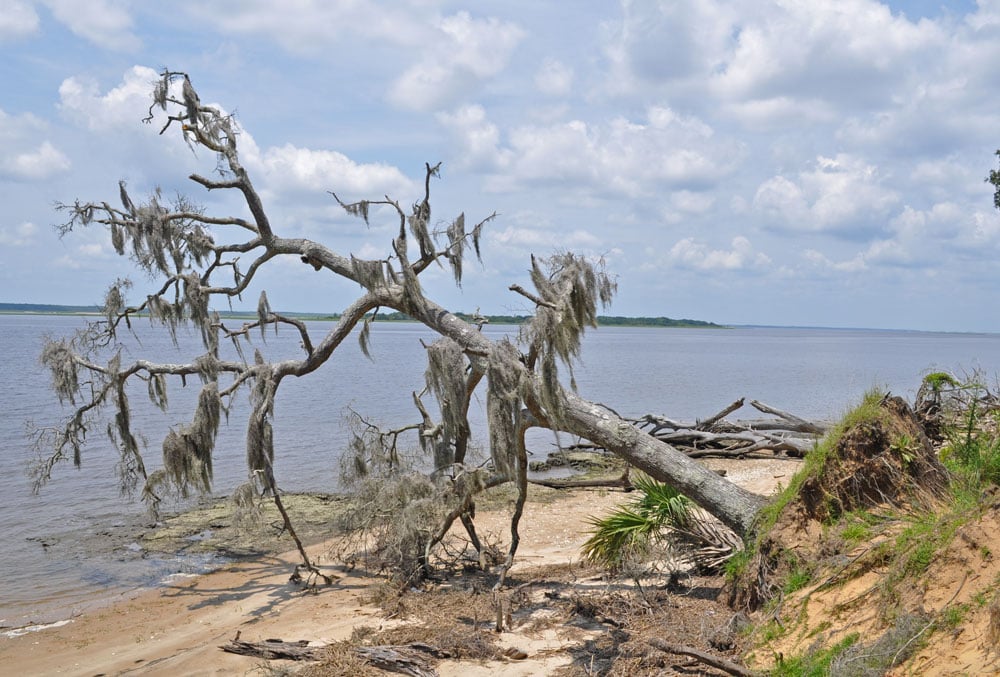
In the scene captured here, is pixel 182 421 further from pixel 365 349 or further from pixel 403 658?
pixel 403 658

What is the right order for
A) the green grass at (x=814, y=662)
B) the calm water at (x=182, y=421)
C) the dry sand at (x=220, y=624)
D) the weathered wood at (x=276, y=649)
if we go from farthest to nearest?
the calm water at (x=182, y=421)
the dry sand at (x=220, y=624)
the weathered wood at (x=276, y=649)
the green grass at (x=814, y=662)

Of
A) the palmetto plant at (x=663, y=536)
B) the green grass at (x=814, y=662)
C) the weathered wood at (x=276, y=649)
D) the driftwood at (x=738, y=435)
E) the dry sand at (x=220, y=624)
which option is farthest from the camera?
the driftwood at (x=738, y=435)

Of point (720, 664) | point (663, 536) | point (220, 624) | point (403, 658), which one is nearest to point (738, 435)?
point (663, 536)

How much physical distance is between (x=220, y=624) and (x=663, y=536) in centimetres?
588

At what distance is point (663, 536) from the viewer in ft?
29.9

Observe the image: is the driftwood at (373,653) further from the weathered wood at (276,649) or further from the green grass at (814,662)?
the green grass at (814,662)

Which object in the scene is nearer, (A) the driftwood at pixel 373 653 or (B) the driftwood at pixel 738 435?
(A) the driftwood at pixel 373 653

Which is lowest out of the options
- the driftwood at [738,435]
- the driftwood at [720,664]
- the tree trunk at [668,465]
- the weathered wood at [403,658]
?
the weathered wood at [403,658]

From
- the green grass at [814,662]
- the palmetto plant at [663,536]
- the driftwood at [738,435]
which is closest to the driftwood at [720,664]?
the green grass at [814,662]

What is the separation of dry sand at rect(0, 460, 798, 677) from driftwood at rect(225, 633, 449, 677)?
6.1 inches

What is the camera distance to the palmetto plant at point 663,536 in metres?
8.93

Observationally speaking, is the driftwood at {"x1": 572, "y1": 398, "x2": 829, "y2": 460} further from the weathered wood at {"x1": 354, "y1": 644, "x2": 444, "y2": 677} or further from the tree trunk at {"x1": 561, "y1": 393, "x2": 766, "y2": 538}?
the weathered wood at {"x1": 354, "y1": 644, "x2": 444, "y2": 677}

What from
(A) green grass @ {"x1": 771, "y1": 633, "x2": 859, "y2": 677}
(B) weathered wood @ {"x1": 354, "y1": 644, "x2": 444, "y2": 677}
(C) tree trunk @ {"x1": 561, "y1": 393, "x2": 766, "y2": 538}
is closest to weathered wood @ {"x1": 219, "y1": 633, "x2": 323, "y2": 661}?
(B) weathered wood @ {"x1": 354, "y1": 644, "x2": 444, "y2": 677}

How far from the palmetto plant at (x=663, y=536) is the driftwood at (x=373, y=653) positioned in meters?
2.37
